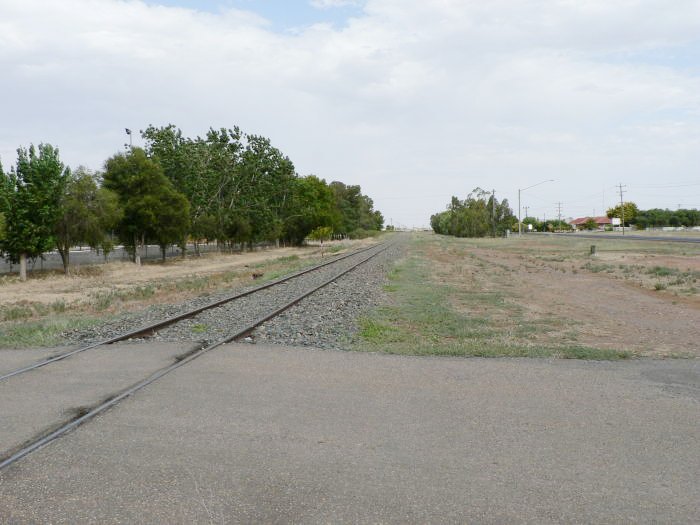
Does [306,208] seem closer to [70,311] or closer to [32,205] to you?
[32,205]

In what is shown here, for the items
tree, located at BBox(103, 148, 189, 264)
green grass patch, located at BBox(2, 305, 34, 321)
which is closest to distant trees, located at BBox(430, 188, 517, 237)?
tree, located at BBox(103, 148, 189, 264)

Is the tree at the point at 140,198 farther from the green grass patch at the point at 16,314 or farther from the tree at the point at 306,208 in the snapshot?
the tree at the point at 306,208

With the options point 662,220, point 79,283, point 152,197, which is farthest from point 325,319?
point 662,220

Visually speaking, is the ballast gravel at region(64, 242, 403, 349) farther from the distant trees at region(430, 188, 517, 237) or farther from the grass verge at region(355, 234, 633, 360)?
the distant trees at region(430, 188, 517, 237)

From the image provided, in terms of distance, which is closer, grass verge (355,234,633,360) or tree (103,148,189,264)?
grass verge (355,234,633,360)

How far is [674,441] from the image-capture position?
5410 mm

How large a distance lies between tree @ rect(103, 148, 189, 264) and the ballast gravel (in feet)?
84.7

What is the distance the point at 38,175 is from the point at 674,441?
120ft

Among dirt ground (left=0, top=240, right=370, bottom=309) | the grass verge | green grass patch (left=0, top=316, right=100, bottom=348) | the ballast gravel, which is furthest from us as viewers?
dirt ground (left=0, top=240, right=370, bottom=309)

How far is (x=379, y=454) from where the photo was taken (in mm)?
5121

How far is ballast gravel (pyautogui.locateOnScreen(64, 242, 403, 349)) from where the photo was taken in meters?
11.3

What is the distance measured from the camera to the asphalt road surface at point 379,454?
13.5ft

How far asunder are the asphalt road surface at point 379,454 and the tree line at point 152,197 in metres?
28.2

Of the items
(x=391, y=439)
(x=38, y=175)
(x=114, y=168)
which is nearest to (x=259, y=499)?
(x=391, y=439)
